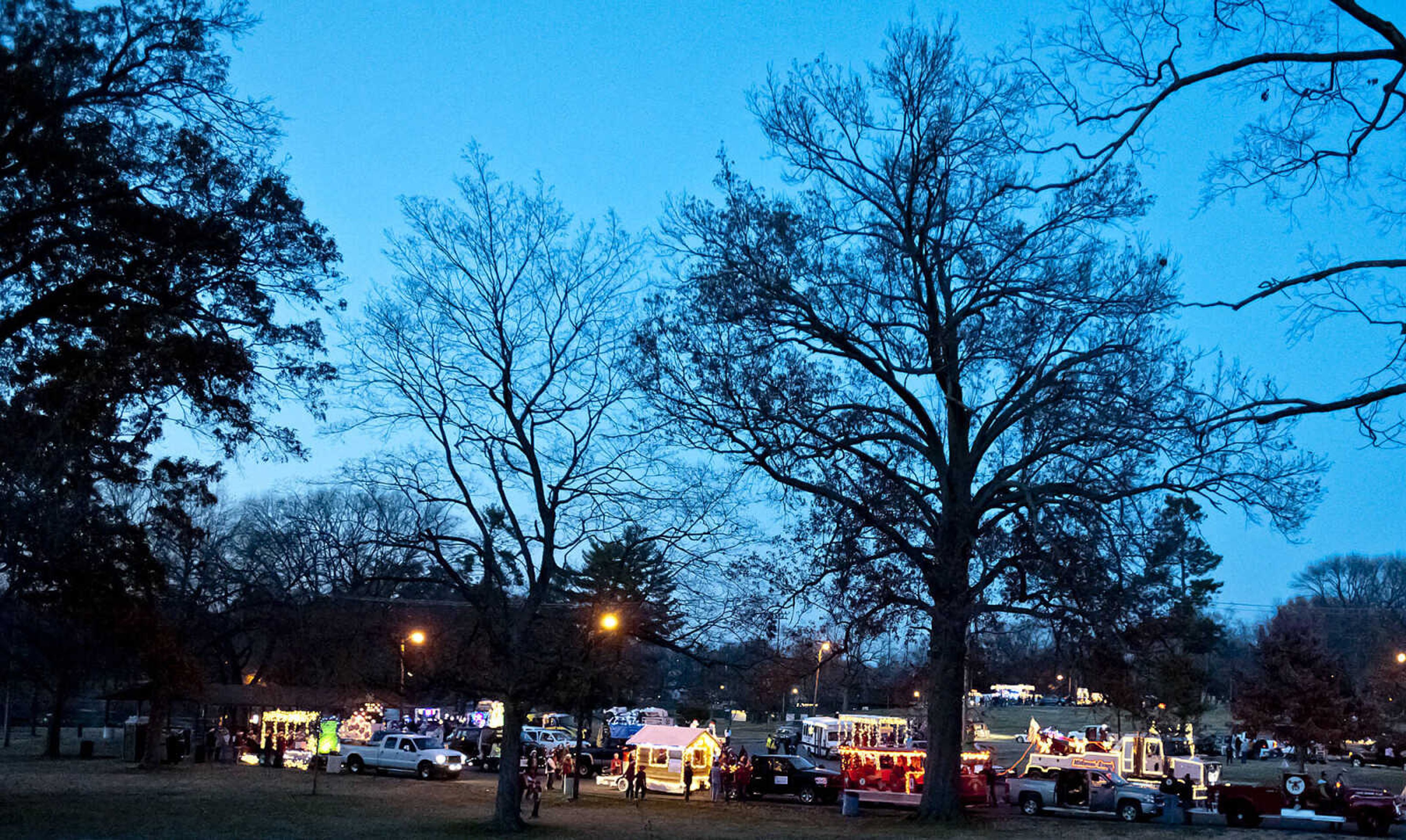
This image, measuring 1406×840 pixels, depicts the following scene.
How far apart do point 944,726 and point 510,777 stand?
10.3 m

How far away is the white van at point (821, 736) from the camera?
57.3 meters

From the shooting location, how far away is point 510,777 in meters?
26.0

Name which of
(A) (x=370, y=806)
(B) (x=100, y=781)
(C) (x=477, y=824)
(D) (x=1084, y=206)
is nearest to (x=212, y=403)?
(C) (x=477, y=824)

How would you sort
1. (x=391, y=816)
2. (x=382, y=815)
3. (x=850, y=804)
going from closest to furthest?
(x=391, y=816)
(x=382, y=815)
(x=850, y=804)

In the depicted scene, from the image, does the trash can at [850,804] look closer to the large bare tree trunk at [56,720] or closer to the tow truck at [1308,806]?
the tow truck at [1308,806]

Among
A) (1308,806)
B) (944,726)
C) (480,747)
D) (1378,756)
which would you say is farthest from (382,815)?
(1378,756)

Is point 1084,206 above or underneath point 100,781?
above

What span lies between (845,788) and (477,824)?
1332 centimetres

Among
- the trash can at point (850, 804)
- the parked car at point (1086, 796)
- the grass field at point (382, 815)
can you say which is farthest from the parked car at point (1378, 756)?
the trash can at point (850, 804)

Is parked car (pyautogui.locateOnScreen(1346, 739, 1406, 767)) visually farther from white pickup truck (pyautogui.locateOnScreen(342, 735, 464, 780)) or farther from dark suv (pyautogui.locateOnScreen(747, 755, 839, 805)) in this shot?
white pickup truck (pyautogui.locateOnScreen(342, 735, 464, 780))

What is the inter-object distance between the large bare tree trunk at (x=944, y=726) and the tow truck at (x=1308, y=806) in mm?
9199

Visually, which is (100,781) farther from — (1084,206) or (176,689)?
(1084,206)

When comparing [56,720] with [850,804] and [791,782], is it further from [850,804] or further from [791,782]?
[850,804]

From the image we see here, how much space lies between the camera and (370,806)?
102 feet
